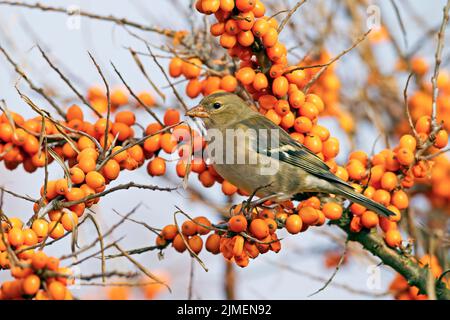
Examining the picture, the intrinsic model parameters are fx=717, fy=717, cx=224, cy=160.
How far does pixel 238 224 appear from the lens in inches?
147

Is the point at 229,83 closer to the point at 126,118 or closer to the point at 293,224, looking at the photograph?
the point at 126,118

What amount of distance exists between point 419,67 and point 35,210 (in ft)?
14.5

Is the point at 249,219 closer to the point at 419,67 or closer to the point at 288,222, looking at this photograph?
the point at 288,222

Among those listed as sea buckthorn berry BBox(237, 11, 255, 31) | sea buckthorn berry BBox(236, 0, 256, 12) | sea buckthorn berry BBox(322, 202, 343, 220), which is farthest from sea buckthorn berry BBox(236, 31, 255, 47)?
sea buckthorn berry BBox(322, 202, 343, 220)

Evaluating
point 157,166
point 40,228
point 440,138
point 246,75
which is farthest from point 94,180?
point 440,138

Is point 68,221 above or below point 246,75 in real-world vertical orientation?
below

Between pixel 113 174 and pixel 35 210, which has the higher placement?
pixel 113 174

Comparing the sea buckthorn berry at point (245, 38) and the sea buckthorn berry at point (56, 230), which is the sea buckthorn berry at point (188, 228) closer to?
the sea buckthorn berry at point (56, 230)

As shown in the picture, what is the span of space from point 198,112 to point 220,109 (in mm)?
229

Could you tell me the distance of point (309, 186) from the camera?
4.90 metres

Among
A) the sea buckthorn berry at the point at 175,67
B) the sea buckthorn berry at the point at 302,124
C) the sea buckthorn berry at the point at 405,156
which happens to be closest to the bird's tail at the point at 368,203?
the sea buckthorn berry at the point at 405,156

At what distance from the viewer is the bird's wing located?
183 inches
